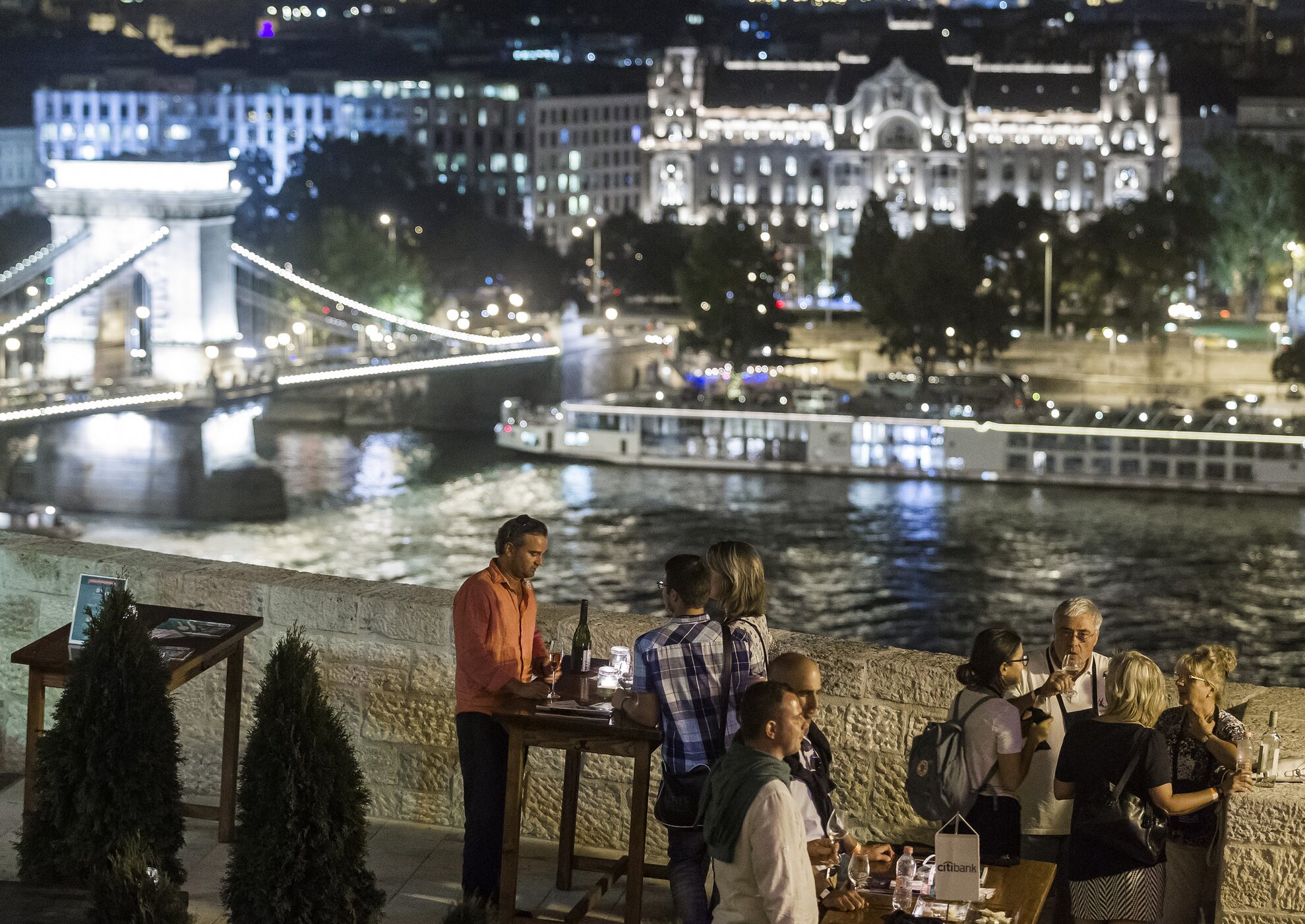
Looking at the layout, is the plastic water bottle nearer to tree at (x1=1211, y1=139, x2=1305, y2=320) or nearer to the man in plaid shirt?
the man in plaid shirt

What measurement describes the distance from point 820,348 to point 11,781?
177 feet

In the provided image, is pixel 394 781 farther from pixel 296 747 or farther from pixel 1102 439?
pixel 1102 439

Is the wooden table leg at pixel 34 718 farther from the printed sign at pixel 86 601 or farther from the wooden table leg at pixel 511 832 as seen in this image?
the wooden table leg at pixel 511 832

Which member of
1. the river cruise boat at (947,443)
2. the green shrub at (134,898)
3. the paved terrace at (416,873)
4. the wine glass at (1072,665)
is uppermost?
the wine glass at (1072,665)

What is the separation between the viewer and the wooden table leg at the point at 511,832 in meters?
4.99

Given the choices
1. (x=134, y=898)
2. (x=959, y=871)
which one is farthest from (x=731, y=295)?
(x=134, y=898)

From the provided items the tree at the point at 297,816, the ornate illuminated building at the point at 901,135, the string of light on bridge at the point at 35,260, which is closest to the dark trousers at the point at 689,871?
the tree at the point at 297,816

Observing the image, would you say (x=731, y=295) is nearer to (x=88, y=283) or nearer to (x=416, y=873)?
(x=88, y=283)

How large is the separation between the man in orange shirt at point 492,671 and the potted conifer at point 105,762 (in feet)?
2.19

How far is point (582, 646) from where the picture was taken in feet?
17.3

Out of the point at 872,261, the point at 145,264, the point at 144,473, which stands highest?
the point at 872,261

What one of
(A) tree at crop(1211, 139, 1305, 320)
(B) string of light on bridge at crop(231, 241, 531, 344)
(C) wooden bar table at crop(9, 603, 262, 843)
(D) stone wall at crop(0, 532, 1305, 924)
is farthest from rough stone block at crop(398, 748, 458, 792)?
(A) tree at crop(1211, 139, 1305, 320)

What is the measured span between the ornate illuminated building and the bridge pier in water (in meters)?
44.6

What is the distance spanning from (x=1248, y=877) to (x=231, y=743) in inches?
94.7
